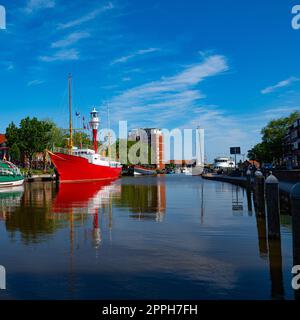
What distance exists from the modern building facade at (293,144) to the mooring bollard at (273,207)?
84.2 metres

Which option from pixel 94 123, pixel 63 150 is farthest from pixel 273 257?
pixel 94 123

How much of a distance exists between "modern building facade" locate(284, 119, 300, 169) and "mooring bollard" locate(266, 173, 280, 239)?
84187 mm

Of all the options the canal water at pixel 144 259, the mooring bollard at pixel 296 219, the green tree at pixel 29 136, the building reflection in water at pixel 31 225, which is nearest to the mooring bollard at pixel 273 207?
the canal water at pixel 144 259

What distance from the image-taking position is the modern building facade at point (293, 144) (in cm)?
9338

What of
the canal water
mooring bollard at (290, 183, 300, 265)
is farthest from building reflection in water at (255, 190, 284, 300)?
mooring bollard at (290, 183, 300, 265)

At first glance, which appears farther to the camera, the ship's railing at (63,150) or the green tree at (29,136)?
the green tree at (29,136)

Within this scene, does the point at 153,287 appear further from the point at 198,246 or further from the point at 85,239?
the point at 85,239

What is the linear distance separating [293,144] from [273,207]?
95.7 m

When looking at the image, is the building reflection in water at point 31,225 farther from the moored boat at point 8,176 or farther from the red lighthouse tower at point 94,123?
the red lighthouse tower at point 94,123
